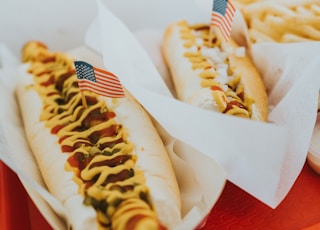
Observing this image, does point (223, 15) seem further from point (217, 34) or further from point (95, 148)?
point (95, 148)

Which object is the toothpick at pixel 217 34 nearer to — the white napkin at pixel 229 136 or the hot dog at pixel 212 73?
the hot dog at pixel 212 73

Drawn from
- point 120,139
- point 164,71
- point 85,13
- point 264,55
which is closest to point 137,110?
point 120,139

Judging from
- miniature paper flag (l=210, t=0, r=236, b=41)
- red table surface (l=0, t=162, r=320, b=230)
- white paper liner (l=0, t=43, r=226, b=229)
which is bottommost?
red table surface (l=0, t=162, r=320, b=230)

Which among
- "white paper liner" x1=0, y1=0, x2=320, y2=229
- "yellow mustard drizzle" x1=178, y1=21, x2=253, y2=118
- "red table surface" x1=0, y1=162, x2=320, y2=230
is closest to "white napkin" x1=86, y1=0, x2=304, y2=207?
"white paper liner" x1=0, y1=0, x2=320, y2=229

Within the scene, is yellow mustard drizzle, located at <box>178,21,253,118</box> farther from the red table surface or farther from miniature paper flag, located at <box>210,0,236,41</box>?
the red table surface

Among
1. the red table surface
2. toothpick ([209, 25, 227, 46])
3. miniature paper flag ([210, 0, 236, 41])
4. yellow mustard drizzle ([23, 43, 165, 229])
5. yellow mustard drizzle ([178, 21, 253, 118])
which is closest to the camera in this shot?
yellow mustard drizzle ([23, 43, 165, 229])

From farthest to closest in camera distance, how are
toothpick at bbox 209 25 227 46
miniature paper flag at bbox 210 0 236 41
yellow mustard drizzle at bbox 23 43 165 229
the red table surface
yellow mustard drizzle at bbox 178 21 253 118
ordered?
toothpick at bbox 209 25 227 46 → miniature paper flag at bbox 210 0 236 41 → yellow mustard drizzle at bbox 178 21 253 118 → the red table surface → yellow mustard drizzle at bbox 23 43 165 229

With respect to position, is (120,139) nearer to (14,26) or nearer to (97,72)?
(97,72)
